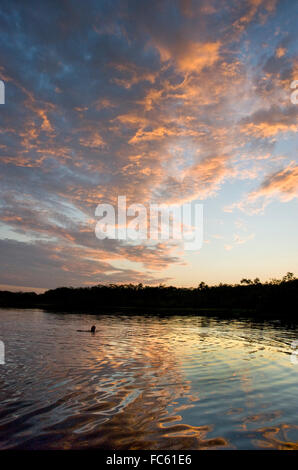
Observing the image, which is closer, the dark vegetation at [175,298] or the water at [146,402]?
the water at [146,402]

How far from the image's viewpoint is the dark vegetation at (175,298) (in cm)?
10700

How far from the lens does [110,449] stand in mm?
6918

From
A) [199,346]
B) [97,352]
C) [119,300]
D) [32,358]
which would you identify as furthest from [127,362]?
[119,300]

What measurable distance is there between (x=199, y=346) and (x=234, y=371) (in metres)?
9.51

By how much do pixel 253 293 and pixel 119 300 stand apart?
76.6m

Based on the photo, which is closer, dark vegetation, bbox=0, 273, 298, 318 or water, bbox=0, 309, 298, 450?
water, bbox=0, 309, 298, 450

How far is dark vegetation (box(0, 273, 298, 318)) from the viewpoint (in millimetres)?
107000

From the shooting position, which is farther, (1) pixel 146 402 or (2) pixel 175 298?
(2) pixel 175 298

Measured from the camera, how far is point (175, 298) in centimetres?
16512

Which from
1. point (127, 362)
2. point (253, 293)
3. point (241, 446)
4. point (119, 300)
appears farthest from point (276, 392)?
point (119, 300)

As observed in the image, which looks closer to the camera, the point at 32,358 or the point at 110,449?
the point at 110,449
